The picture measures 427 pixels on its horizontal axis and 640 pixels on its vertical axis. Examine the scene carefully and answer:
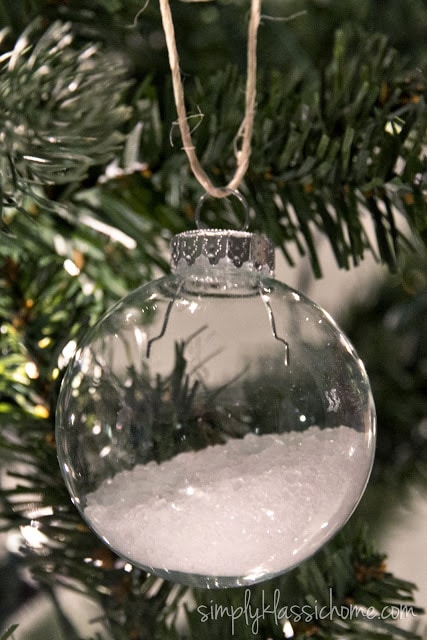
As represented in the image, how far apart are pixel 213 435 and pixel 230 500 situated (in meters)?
0.02

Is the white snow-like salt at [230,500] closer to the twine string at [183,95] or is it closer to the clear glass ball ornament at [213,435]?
the clear glass ball ornament at [213,435]

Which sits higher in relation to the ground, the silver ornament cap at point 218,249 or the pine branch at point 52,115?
the pine branch at point 52,115

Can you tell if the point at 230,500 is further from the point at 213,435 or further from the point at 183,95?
the point at 183,95

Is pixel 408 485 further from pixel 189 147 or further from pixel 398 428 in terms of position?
pixel 189 147

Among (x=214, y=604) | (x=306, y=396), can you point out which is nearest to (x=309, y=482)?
(x=306, y=396)

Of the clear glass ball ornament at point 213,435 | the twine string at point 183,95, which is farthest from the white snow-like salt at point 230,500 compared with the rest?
the twine string at point 183,95

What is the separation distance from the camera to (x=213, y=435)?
238 mm

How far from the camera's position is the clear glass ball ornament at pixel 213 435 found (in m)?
0.24

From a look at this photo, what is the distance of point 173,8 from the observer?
1.28 ft

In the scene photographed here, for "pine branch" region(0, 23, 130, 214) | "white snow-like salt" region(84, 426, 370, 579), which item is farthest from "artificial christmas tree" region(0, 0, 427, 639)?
"white snow-like salt" region(84, 426, 370, 579)

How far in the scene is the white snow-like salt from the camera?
0.78ft

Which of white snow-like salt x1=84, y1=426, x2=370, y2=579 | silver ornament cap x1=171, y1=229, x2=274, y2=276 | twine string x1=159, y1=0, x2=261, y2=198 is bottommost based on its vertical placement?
white snow-like salt x1=84, y1=426, x2=370, y2=579

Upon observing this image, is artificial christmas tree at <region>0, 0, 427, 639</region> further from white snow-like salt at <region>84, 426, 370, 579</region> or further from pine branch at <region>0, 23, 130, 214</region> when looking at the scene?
white snow-like salt at <region>84, 426, 370, 579</region>

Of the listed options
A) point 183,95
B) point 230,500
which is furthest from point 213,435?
point 183,95
